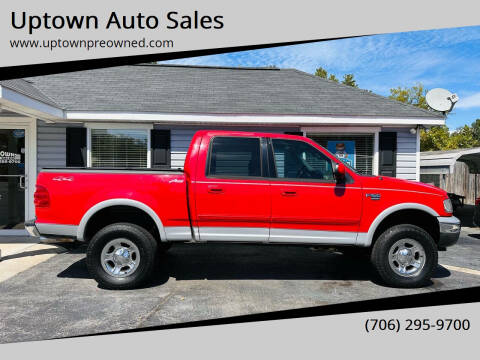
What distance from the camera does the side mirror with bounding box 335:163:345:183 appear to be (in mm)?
4301

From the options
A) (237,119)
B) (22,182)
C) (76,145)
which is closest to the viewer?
(237,119)

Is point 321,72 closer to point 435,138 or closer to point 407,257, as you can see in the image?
point 435,138

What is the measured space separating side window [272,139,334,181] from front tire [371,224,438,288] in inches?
45.0

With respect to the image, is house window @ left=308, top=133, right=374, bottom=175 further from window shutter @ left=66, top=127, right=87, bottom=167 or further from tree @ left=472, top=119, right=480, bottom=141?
tree @ left=472, top=119, right=480, bottom=141

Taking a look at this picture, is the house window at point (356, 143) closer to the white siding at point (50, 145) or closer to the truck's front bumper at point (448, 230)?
the truck's front bumper at point (448, 230)

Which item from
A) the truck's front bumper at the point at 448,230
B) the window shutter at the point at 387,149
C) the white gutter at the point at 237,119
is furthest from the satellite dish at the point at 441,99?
the truck's front bumper at the point at 448,230

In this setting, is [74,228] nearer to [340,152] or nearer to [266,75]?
[340,152]

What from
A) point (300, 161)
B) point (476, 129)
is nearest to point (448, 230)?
point (300, 161)

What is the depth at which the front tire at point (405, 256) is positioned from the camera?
4.41 meters

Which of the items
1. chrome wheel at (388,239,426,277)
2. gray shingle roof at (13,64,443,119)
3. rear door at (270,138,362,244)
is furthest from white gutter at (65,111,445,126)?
chrome wheel at (388,239,426,277)

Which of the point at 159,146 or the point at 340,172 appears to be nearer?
the point at 340,172

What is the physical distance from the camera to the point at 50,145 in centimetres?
794

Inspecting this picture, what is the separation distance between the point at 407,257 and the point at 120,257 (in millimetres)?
3884

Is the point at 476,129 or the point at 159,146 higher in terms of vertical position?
the point at 476,129
